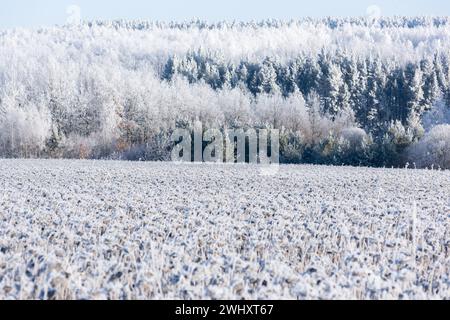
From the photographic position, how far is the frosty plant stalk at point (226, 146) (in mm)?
53000

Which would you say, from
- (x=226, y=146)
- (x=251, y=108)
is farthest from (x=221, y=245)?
(x=251, y=108)

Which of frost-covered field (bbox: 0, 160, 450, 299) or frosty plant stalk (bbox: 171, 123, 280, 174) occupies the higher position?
frosty plant stalk (bbox: 171, 123, 280, 174)

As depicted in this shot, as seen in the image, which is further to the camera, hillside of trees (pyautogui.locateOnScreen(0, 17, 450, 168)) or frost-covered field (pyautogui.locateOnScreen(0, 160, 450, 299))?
hillside of trees (pyautogui.locateOnScreen(0, 17, 450, 168))

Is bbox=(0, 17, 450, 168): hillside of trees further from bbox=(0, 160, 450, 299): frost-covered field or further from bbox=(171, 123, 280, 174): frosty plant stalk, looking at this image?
bbox=(0, 160, 450, 299): frost-covered field

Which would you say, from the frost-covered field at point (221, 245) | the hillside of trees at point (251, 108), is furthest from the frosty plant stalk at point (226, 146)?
→ the frost-covered field at point (221, 245)

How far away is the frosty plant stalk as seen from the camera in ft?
174

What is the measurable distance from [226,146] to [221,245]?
42055mm

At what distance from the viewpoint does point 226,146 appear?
52.6m

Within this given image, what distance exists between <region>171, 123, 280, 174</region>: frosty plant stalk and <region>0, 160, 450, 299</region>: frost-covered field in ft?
110

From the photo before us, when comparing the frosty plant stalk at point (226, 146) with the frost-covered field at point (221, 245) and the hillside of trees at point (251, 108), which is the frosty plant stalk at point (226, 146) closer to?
the hillside of trees at point (251, 108)

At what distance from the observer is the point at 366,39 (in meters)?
186

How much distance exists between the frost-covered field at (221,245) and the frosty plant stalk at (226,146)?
3364 cm

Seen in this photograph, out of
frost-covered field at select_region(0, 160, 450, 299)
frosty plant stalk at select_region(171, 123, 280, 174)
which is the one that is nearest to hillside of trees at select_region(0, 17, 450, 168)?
frosty plant stalk at select_region(171, 123, 280, 174)

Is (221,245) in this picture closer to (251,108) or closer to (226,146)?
(226,146)
